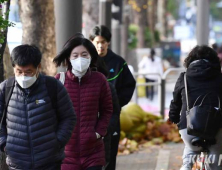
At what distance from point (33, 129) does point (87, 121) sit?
811mm

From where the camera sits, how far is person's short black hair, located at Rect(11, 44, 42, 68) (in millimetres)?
4945

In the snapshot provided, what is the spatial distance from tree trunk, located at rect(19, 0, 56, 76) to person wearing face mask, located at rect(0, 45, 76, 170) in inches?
161

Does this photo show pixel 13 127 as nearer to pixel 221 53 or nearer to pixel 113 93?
pixel 113 93

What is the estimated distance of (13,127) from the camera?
505 centimetres

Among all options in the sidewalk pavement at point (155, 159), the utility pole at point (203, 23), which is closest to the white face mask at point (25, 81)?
the sidewalk pavement at point (155, 159)

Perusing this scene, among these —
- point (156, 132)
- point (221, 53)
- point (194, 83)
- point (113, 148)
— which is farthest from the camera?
point (221, 53)

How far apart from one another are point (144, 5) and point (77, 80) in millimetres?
32951

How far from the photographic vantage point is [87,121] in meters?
5.72

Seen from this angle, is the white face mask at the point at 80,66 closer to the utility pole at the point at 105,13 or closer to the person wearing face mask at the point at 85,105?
the person wearing face mask at the point at 85,105

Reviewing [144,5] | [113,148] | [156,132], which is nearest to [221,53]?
[156,132]

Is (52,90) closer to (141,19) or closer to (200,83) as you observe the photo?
(200,83)

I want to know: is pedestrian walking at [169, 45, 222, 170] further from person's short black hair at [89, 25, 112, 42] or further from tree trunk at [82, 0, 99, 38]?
tree trunk at [82, 0, 99, 38]

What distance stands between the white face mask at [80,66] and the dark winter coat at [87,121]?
4 cm

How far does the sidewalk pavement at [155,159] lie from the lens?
968 centimetres
